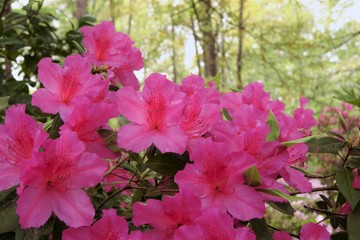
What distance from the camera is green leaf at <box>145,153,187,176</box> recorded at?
0.74m

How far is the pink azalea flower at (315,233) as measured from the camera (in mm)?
767

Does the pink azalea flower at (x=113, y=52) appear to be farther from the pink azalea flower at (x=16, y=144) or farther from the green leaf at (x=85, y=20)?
the green leaf at (x=85, y=20)

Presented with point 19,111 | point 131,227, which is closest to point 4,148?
point 19,111

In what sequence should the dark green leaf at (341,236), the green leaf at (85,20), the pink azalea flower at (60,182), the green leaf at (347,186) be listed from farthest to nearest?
the green leaf at (85,20), the dark green leaf at (341,236), the green leaf at (347,186), the pink azalea flower at (60,182)

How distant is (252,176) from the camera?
67 centimetres

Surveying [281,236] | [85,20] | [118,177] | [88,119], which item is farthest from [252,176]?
[85,20]

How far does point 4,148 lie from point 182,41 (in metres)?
4.65

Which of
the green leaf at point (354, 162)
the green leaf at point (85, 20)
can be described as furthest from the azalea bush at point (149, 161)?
the green leaf at point (85, 20)

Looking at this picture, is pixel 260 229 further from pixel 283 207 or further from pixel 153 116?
pixel 153 116

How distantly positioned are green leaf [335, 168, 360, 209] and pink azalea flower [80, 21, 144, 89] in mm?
453

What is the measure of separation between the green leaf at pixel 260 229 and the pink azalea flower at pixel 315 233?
6 centimetres

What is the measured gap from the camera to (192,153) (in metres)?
0.69

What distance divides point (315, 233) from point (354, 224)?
0.38 feet

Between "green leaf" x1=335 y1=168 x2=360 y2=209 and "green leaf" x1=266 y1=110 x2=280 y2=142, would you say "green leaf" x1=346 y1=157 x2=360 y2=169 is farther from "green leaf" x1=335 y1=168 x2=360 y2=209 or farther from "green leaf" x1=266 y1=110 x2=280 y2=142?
"green leaf" x1=266 y1=110 x2=280 y2=142
